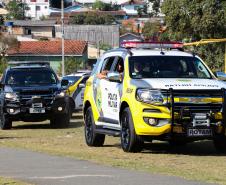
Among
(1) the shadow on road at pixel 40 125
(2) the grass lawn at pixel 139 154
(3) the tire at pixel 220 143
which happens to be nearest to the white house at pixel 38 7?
(1) the shadow on road at pixel 40 125

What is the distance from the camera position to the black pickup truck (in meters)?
22.0

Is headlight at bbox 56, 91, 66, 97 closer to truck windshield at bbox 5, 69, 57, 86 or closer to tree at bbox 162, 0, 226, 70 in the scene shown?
truck windshield at bbox 5, 69, 57, 86

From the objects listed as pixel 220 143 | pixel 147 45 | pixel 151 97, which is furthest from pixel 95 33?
pixel 151 97

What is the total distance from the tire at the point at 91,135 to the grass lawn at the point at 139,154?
16 centimetres

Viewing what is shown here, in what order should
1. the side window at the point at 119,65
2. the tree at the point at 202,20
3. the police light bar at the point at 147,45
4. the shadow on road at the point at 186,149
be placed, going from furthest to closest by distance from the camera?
1. the tree at the point at 202,20
2. the police light bar at the point at 147,45
3. the side window at the point at 119,65
4. the shadow on road at the point at 186,149

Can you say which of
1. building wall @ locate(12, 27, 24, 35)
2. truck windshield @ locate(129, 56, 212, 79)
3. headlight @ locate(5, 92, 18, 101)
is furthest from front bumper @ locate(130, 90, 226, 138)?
building wall @ locate(12, 27, 24, 35)

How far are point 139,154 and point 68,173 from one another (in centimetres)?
334

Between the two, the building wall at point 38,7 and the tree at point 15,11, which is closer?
the tree at point 15,11

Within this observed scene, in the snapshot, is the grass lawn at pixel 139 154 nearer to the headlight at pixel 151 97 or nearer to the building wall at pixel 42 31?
the headlight at pixel 151 97

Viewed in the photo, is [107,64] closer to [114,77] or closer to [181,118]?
[114,77]

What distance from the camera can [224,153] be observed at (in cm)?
1482

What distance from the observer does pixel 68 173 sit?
11.3 meters

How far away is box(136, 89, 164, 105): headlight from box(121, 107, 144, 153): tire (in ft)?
1.71

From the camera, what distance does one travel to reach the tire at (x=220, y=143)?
14.2 meters
